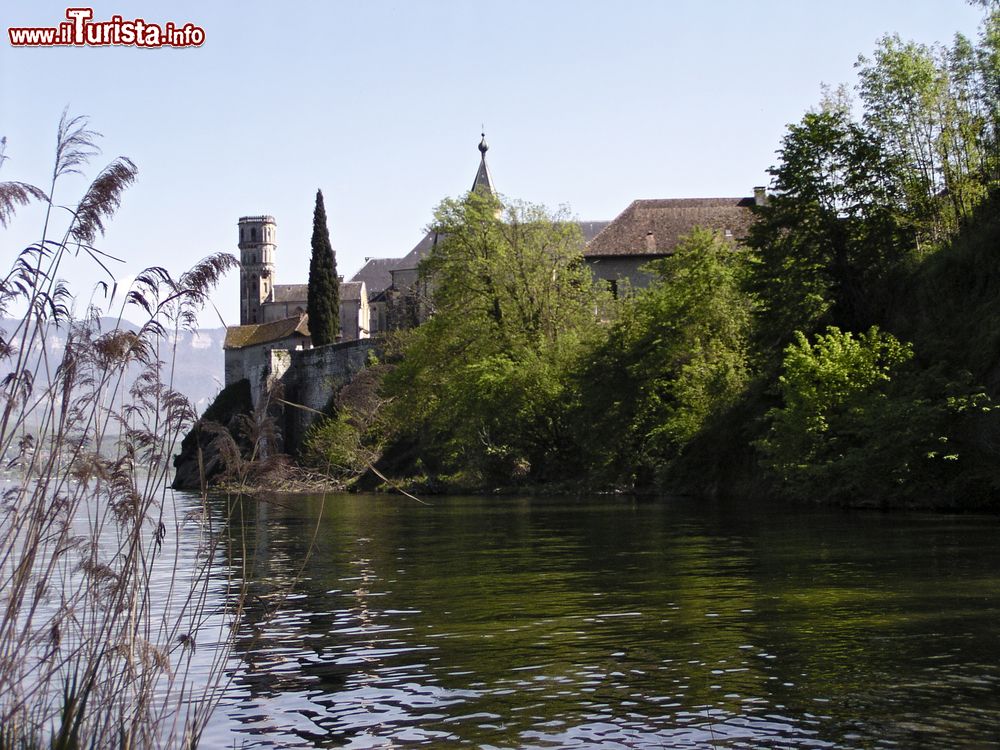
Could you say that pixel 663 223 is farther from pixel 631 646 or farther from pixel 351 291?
pixel 631 646

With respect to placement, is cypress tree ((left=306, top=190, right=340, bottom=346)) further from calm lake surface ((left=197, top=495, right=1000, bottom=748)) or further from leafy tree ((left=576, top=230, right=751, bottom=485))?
calm lake surface ((left=197, top=495, right=1000, bottom=748))

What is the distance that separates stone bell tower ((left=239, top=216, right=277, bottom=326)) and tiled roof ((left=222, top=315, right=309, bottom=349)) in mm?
43671

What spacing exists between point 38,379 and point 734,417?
34743 millimetres

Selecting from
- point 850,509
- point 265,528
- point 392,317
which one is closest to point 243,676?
point 265,528

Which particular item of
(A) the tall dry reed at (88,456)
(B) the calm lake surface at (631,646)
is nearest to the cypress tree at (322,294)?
(B) the calm lake surface at (631,646)

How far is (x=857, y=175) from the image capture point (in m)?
40.8

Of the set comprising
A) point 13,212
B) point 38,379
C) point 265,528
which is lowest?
point 265,528

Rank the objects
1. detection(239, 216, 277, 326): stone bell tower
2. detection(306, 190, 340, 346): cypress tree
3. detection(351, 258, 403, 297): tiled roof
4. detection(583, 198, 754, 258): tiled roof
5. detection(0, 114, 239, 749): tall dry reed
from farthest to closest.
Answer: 1. detection(239, 216, 277, 326): stone bell tower
2. detection(351, 258, 403, 297): tiled roof
3. detection(306, 190, 340, 346): cypress tree
4. detection(583, 198, 754, 258): tiled roof
5. detection(0, 114, 239, 749): tall dry reed

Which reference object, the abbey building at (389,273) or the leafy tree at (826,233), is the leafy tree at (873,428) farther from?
the abbey building at (389,273)

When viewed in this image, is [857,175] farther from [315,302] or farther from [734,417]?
[315,302]

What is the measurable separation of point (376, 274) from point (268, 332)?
22903 mm

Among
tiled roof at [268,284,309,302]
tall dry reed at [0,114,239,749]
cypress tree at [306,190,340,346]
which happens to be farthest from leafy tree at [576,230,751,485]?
tiled roof at [268,284,309,302]

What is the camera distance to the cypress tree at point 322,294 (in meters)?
97.9

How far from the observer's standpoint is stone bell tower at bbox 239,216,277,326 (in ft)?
554
